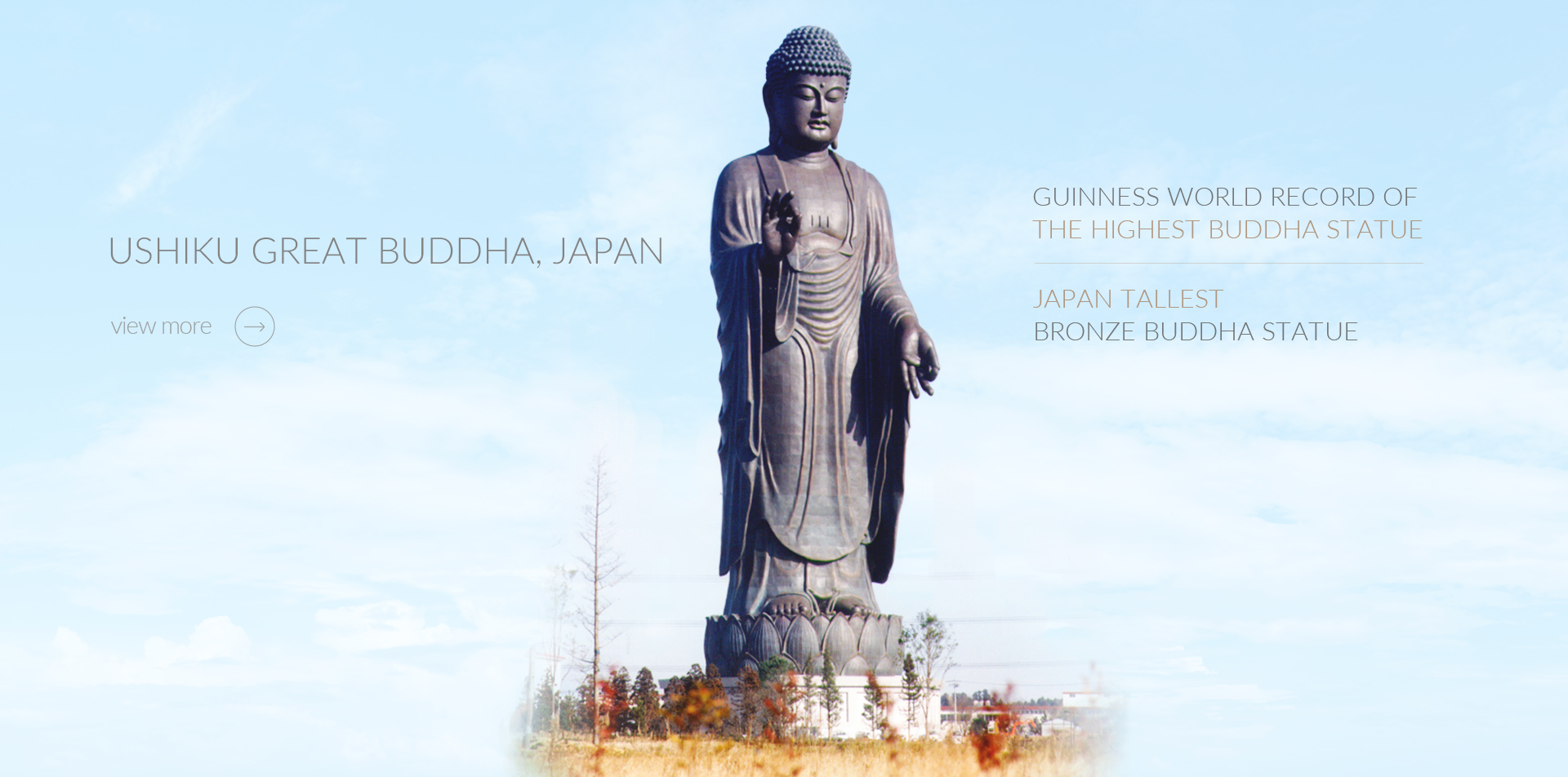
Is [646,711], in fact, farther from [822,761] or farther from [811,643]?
[822,761]

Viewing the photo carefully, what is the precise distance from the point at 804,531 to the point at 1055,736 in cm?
316

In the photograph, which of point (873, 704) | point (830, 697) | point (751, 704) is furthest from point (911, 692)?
point (751, 704)

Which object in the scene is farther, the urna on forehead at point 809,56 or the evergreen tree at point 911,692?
the urna on forehead at point 809,56

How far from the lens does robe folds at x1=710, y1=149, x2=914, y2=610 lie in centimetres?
1404

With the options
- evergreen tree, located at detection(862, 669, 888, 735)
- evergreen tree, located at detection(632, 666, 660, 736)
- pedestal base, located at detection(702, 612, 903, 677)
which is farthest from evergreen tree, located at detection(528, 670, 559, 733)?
evergreen tree, located at detection(862, 669, 888, 735)

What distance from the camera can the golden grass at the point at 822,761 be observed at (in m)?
9.66

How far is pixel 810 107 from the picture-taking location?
1448 centimetres

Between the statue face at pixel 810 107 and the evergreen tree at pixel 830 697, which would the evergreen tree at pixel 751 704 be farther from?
the statue face at pixel 810 107

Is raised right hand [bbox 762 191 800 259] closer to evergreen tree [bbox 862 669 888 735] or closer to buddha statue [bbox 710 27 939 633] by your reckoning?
buddha statue [bbox 710 27 939 633]

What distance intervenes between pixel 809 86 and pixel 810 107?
21 centimetres

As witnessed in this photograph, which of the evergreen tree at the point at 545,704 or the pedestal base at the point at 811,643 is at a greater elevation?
the pedestal base at the point at 811,643

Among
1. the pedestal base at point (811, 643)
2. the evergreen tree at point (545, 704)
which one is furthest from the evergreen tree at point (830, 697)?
the evergreen tree at point (545, 704)

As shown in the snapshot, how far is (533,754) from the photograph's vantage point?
486 inches

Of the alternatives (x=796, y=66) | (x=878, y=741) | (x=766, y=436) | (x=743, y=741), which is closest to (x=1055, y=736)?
(x=878, y=741)
